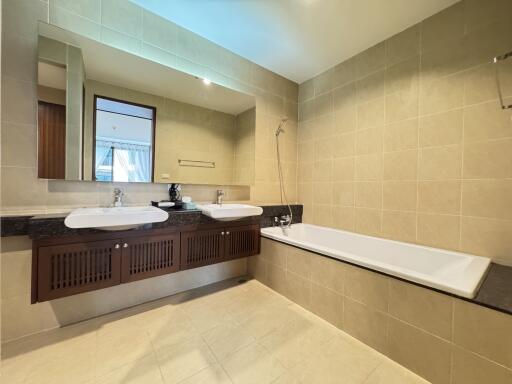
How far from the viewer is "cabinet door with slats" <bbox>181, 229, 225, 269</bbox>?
5.75 feet

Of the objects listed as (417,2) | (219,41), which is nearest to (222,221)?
(219,41)

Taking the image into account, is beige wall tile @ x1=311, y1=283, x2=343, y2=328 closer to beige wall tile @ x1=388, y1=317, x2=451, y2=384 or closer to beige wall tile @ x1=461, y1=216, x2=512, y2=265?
beige wall tile @ x1=388, y1=317, x2=451, y2=384

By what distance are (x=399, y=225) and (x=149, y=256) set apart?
2110 mm

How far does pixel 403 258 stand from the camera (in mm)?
1871

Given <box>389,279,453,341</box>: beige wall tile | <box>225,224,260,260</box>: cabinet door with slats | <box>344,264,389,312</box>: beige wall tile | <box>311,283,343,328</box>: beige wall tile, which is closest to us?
<box>389,279,453,341</box>: beige wall tile

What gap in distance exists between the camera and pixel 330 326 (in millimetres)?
1607

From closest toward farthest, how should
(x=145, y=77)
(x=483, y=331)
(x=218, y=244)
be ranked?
(x=483, y=331)
(x=145, y=77)
(x=218, y=244)

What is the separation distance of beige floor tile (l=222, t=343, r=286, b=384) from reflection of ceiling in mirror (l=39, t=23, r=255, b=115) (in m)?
2.11

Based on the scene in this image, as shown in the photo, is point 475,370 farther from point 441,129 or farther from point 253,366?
point 441,129

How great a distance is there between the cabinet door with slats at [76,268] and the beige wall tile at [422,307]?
5.87ft

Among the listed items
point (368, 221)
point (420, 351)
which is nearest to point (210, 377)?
point (420, 351)

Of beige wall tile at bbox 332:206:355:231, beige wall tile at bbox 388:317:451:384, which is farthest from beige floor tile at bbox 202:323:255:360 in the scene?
beige wall tile at bbox 332:206:355:231

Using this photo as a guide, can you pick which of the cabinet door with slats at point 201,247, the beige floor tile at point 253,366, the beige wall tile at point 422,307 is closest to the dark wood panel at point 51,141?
the cabinet door with slats at point 201,247

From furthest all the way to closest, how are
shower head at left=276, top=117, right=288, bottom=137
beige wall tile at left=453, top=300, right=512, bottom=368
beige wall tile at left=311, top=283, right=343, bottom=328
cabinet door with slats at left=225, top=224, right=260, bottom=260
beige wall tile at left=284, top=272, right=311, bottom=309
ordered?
shower head at left=276, top=117, right=288, bottom=137, cabinet door with slats at left=225, top=224, right=260, bottom=260, beige wall tile at left=284, top=272, right=311, bottom=309, beige wall tile at left=311, top=283, right=343, bottom=328, beige wall tile at left=453, top=300, right=512, bottom=368
